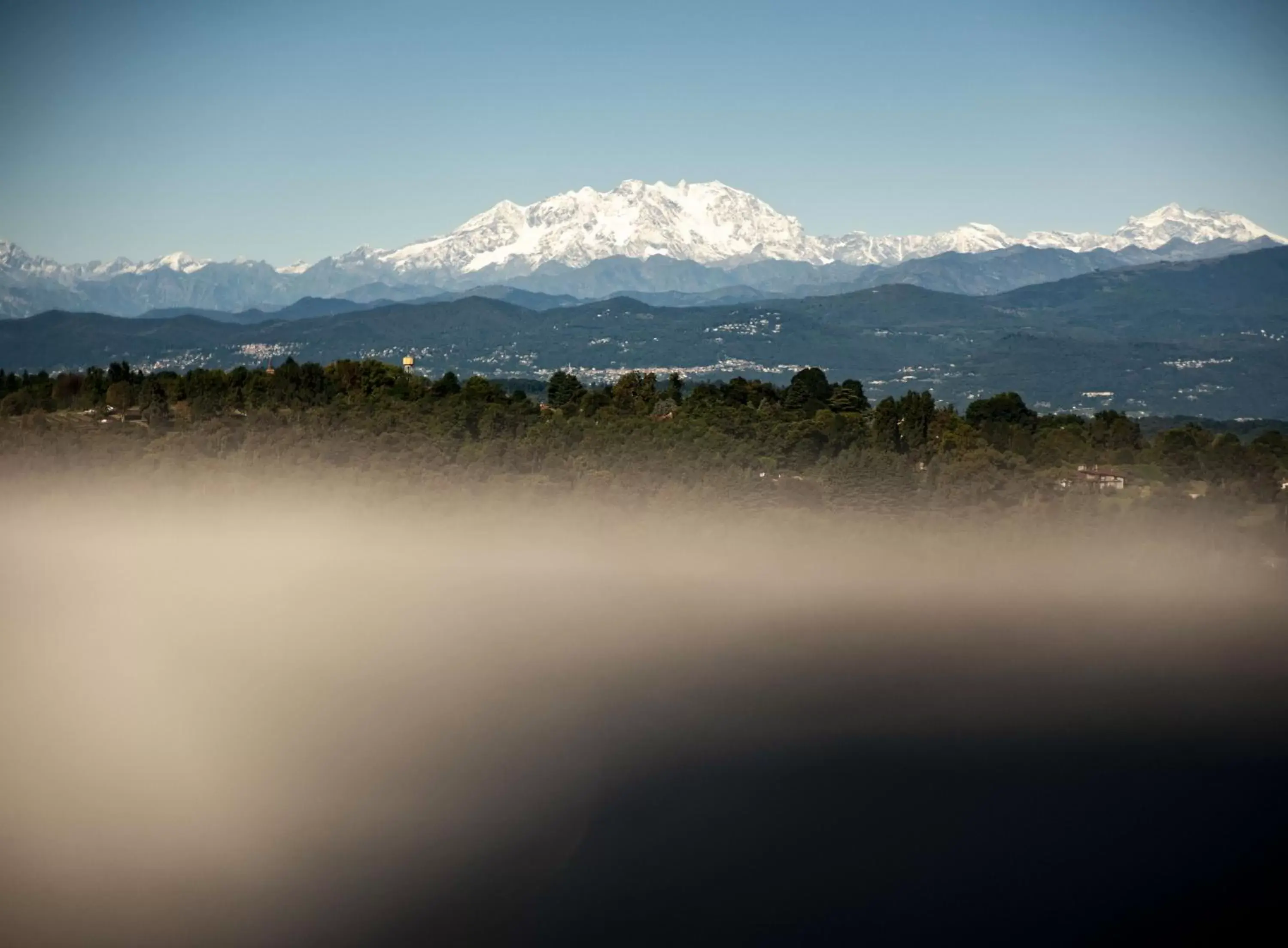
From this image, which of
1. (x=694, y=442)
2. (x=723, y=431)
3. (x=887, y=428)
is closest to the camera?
(x=694, y=442)

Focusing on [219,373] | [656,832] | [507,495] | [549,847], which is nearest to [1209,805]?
[656,832]

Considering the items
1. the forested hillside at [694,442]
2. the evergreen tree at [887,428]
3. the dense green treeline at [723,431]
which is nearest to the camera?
the forested hillside at [694,442]

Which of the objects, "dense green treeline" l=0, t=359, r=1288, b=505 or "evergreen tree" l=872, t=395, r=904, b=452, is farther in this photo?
"evergreen tree" l=872, t=395, r=904, b=452

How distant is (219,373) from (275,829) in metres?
68.2

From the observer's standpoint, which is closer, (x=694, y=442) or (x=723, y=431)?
(x=694, y=442)

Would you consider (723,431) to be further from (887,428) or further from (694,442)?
(887,428)

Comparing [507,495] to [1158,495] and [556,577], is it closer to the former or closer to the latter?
[556,577]

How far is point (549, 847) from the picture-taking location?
44.7 metres

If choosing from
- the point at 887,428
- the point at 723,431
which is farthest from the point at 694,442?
the point at 887,428

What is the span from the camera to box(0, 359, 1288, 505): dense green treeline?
8794 cm

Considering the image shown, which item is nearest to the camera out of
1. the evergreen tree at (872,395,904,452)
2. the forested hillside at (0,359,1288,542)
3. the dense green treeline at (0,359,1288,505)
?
the forested hillside at (0,359,1288,542)

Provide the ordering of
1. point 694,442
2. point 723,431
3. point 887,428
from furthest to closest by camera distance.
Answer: point 887,428 < point 723,431 < point 694,442

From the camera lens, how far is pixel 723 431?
9506 cm

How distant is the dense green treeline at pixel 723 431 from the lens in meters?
87.9
